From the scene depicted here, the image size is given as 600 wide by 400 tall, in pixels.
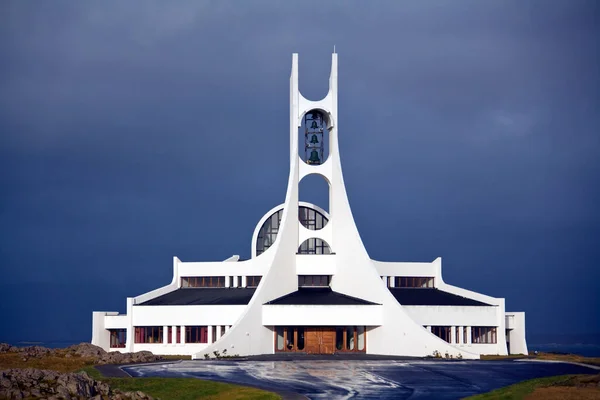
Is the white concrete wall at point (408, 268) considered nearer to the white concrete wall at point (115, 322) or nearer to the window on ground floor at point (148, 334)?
the window on ground floor at point (148, 334)

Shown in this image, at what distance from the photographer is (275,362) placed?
4559 cm

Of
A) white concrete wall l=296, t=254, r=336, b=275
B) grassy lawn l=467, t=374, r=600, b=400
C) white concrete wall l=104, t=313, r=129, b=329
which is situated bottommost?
grassy lawn l=467, t=374, r=600, b=400

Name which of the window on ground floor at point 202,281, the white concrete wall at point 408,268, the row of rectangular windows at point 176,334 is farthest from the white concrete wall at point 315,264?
the row of rectangular windows at point 176,334

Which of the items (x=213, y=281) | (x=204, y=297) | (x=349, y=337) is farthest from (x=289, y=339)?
(x=213, y=281)

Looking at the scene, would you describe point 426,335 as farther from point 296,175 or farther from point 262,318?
point 296,175

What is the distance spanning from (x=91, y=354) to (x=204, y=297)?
874cm

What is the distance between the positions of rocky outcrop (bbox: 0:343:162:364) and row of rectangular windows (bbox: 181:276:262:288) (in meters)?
9.32

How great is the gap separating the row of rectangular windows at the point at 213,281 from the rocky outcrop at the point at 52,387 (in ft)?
102

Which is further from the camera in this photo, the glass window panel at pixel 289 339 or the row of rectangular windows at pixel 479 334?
the row of rectangular windows at pixel 479 334

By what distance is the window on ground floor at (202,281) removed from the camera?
199 feet

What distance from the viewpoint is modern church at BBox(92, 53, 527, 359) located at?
52.5 m

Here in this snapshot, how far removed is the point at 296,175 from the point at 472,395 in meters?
26.5

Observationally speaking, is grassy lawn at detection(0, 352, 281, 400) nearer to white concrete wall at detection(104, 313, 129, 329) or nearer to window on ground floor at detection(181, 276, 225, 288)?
white concrete wall at detection(104, 313, 129, 329)

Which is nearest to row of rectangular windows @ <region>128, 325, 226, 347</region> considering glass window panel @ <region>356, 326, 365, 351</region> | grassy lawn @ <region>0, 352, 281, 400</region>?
glass window panel @ <region>356, 326, 365, 351</region>
